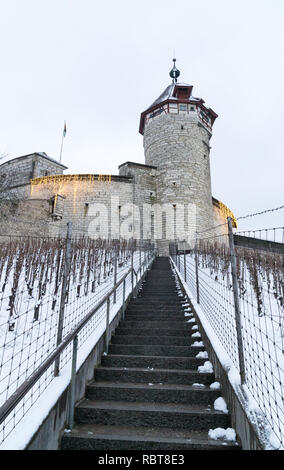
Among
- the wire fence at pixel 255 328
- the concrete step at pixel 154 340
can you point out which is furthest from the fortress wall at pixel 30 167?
the concrete step at pixel 154 340

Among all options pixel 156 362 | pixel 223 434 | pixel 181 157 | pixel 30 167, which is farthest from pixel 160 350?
pixel 30 167

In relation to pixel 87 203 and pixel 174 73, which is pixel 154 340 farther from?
pixel 174 73

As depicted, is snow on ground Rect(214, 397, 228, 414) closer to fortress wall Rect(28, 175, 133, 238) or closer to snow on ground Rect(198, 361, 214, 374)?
snow on ground Rect(198, 361, 214, 374)

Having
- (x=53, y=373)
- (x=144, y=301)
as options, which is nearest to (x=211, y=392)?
(x=53, y=373)

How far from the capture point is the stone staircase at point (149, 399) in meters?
1.96

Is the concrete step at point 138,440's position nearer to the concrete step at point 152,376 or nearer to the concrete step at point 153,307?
the concrete step at point 152,376

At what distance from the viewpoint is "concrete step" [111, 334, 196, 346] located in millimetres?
3447

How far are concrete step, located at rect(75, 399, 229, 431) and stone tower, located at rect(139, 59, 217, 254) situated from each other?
50.4 feet

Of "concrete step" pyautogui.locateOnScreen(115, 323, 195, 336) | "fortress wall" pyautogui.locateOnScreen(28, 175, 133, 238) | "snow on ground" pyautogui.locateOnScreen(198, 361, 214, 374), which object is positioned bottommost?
"snow on ground" pyautogui.locateOnScreen(198, 361, 214, 374)

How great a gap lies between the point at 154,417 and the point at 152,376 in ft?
1.74

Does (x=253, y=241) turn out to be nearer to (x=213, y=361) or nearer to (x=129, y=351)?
(x=213, y=361)

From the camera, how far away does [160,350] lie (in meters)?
3.22

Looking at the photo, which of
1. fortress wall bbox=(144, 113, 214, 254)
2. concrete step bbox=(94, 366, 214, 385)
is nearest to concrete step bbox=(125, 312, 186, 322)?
concrete step bbox=(94, 366, 214, 385)
